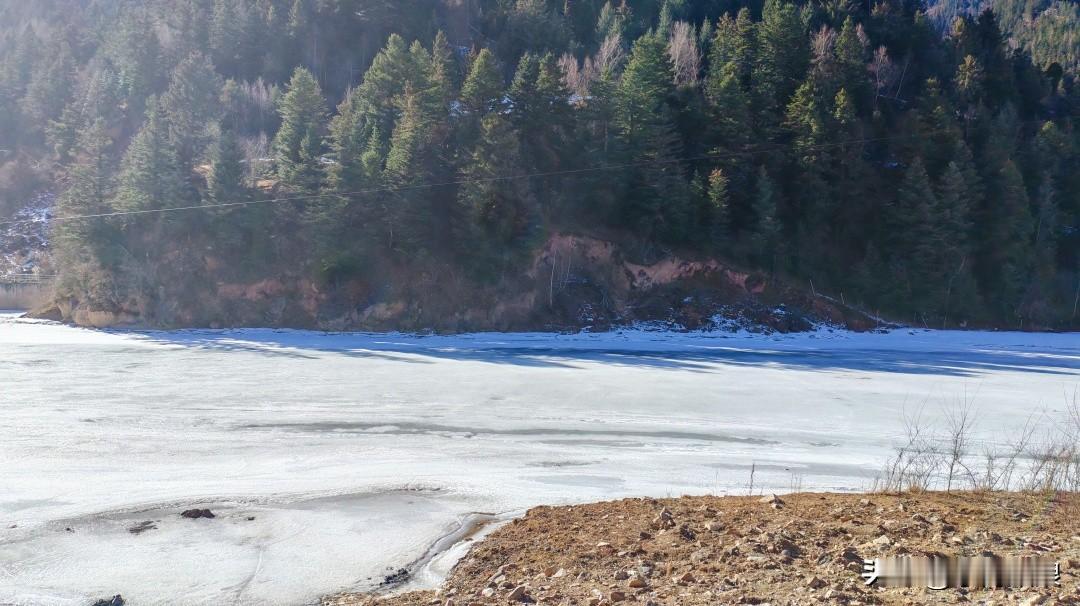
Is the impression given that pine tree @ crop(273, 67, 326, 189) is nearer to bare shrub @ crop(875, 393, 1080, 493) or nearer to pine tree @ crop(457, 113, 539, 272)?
pine tree @ crop(457, 113, 539, 272)

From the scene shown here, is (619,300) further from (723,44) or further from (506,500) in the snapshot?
(506,500)

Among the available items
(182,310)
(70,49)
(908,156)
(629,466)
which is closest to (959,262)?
(908,156)

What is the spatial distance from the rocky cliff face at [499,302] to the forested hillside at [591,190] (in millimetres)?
152

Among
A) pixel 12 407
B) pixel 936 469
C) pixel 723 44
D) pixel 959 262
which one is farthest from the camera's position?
pixel 723 44

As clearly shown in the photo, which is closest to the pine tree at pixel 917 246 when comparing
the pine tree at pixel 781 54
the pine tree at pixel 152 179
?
the pine tree at pixel 781 54

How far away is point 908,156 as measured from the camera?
35.7 m

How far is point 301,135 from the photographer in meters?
32.2

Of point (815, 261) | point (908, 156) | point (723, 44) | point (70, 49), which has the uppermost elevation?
point (70, 49)

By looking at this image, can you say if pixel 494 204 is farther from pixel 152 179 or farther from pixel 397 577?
pixel 397 577

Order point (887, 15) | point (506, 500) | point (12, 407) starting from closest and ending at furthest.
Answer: point (506, 500), point (12, 407), point (887, 15)

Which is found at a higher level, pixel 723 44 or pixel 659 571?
pixel 723 44

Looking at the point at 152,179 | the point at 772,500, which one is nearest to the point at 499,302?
the point at 152,179

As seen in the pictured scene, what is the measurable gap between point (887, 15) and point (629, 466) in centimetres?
4967

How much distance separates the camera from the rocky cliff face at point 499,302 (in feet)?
95.6
